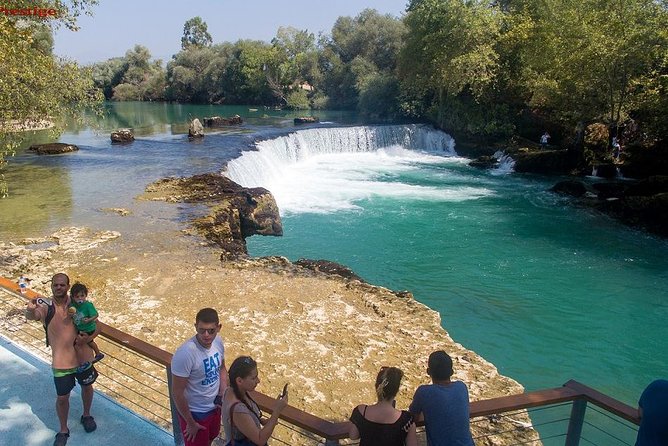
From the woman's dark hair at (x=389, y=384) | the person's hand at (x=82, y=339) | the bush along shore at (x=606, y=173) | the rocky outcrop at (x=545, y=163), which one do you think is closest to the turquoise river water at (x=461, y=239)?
the bush along shore at (x=606, y=173)

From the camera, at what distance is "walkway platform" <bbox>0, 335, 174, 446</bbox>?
418 cm

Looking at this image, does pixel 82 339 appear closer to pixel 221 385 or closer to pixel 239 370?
pixel 221 385

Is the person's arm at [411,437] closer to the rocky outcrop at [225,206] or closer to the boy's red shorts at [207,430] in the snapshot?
the boy's red shorts at [207,430]

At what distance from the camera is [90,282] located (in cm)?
920

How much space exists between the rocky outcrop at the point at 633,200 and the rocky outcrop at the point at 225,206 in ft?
39.5

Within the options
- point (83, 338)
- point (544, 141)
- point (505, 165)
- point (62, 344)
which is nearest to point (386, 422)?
point (83, 338)

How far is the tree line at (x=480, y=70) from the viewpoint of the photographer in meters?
12.8

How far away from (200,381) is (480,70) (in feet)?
106

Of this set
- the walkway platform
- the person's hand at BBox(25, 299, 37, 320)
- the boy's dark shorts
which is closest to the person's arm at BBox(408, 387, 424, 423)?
the walkway platform

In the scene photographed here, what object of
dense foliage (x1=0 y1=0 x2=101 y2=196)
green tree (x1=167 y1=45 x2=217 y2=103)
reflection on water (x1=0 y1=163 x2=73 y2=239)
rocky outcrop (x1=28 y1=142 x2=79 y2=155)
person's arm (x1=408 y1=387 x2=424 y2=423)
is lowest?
reflection on water (x1=0 y1=163 x2=73 y2=239)

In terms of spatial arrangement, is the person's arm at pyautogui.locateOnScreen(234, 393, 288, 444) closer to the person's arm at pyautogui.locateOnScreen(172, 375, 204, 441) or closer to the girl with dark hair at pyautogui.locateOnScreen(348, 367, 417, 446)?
the girl with dark hair at pyautogui.locateOnScreen(348, 367, 417, 446)

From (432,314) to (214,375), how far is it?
573 centimetres

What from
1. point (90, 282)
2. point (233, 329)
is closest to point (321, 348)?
point (233, 329)

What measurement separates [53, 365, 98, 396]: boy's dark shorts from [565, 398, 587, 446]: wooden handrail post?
12.5ft
